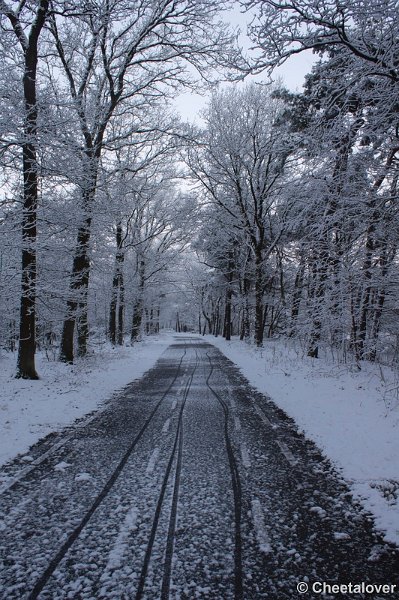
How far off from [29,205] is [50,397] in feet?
18.3

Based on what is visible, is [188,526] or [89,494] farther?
[89,494]

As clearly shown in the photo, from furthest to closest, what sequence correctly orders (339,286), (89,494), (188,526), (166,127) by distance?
1. (166,127)
2. (339,286)
3. (89,494)
4. (188,526)

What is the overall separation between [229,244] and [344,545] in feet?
96.1

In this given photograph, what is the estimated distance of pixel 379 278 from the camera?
10016 mm

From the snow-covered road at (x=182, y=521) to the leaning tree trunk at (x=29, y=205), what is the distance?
5429mm

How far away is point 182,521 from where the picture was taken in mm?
4000

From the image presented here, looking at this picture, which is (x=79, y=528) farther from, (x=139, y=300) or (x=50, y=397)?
(x=139, y=300)

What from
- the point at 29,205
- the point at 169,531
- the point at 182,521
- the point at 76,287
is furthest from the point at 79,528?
the point at 76,287

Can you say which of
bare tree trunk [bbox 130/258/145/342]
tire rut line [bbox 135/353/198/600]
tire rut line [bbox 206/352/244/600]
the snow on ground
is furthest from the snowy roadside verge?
bare tree trunk [bbox 130/258/145/342]

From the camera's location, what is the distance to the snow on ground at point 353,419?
471cm

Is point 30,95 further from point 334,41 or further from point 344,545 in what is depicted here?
point 344,545

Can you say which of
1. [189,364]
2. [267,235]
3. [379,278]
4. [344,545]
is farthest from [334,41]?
[267,235]

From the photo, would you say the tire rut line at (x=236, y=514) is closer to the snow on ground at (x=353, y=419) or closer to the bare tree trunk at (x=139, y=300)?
the snow on ground at (x=353, y=419)

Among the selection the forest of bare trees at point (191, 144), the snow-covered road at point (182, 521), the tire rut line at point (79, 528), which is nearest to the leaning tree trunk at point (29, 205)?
the forest of bare trees at point (191, 144)
